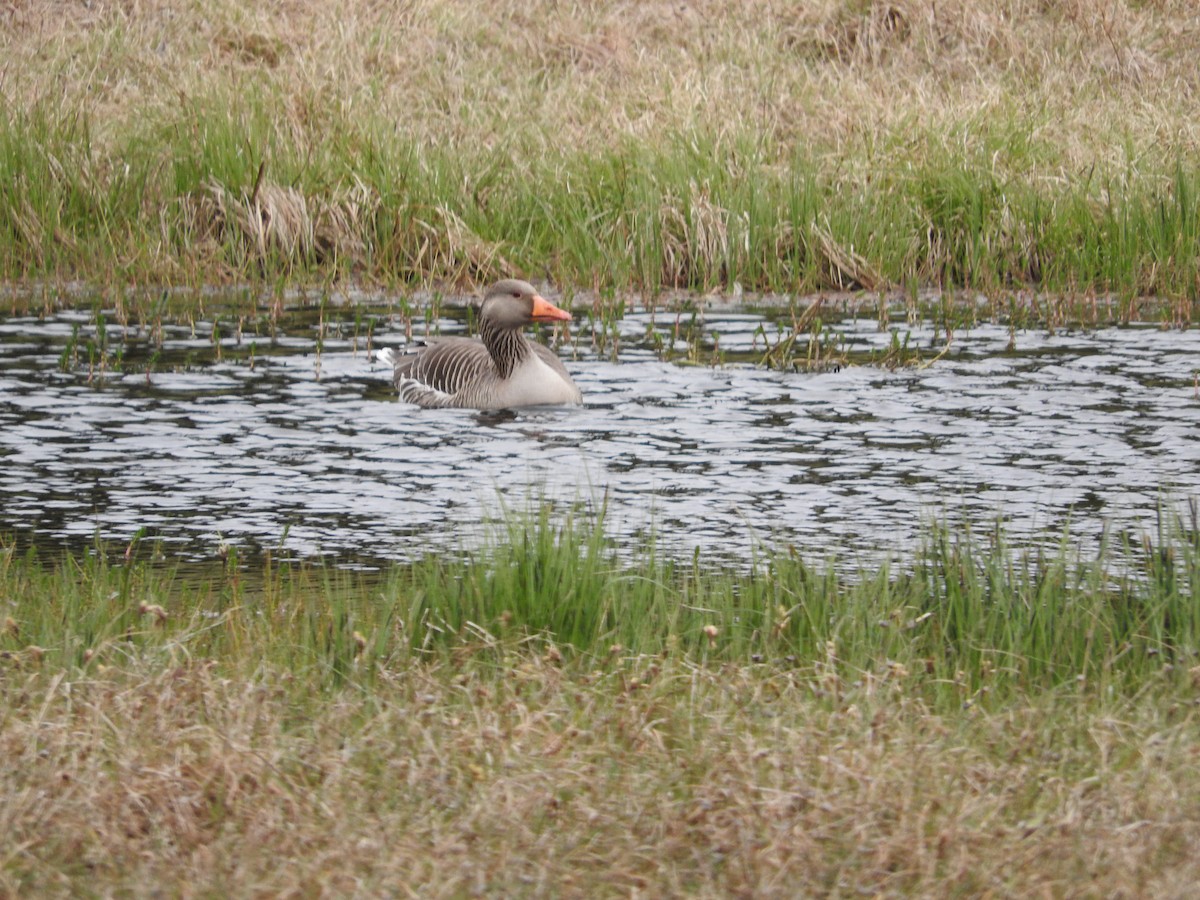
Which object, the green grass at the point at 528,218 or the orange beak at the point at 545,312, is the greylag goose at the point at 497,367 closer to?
the orange beak at the point at 545,312

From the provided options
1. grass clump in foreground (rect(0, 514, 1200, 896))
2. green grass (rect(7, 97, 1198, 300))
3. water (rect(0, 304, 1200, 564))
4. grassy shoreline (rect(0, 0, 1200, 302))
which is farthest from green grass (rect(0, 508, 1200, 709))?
green grass (rect(7, 97, 1198, 300))

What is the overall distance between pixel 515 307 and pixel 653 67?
9592 millimetres

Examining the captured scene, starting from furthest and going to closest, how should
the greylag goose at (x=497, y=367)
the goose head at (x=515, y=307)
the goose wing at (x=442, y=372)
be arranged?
the goose head at (x=515, y=307)
the goose wing at (x=442, y=372)
the greylag goose at (x=497, y=367)

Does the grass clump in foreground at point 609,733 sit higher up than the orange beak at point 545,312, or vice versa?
the orange beak at point 545,312

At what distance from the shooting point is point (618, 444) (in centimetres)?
985

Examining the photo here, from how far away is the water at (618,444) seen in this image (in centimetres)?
802

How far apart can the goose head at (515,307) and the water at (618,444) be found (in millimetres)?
675

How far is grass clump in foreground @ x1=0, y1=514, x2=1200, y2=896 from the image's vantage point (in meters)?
4.06

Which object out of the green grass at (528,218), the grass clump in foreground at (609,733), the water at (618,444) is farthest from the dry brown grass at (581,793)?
the green grass at (528,218)

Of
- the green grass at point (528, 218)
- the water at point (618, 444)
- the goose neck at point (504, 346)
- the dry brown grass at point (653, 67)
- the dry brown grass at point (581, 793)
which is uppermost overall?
the dry brown grass at point (653, 67)

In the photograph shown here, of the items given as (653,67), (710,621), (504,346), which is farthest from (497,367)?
(653,67)

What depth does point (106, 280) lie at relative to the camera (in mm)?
14531

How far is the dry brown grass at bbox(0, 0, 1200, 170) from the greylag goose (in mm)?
4464

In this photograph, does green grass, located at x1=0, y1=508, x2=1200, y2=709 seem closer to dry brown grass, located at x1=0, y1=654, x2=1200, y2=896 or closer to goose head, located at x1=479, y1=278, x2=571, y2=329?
dry brown grass, located at x1=0, y1=654, x2=1200, y2=896
